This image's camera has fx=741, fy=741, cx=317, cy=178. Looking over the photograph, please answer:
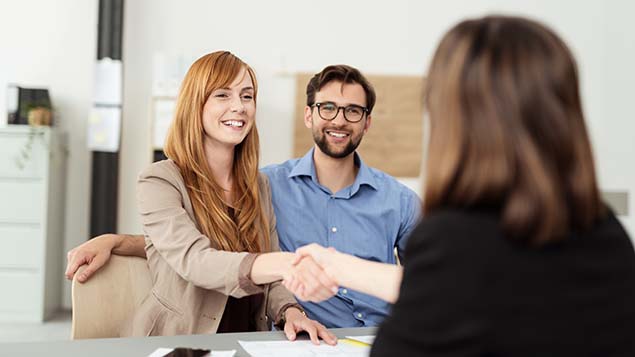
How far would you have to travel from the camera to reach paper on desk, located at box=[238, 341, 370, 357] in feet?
5.89

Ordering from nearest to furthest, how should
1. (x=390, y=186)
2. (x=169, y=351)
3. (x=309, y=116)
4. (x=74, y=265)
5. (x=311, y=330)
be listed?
(x=169, y=351) < (x=311, y=330) < (x=74, y=265) < (x=390, y=186) < (x=309, y=116)

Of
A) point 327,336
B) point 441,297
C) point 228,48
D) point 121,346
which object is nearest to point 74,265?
point 121,346

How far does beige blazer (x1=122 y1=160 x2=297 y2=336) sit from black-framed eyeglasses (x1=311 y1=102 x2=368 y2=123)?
804 millimetres

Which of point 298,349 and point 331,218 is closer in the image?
point 298,349

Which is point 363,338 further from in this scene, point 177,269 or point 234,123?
point 234,123

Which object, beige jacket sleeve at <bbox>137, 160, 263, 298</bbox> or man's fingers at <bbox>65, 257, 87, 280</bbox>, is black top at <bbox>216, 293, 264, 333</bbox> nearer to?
beige jacket sleeve at <bbox>137, 160, 263, 298</bbox>

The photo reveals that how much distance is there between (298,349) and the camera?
1860 millimetres

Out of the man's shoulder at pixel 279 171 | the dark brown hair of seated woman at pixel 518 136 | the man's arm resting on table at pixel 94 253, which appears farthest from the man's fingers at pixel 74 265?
the dark brown hair of seated woman at pixel 518 136

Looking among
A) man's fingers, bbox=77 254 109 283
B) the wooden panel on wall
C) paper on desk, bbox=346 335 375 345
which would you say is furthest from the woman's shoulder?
the wooden panel on wall

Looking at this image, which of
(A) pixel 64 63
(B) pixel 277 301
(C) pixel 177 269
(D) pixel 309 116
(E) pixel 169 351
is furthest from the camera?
(A) pixel 64 63

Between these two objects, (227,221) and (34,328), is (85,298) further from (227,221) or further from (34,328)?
(34,328)

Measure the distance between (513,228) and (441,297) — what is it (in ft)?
0.44

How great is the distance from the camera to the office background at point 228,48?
20.0 ft

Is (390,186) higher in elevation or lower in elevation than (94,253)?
higher
